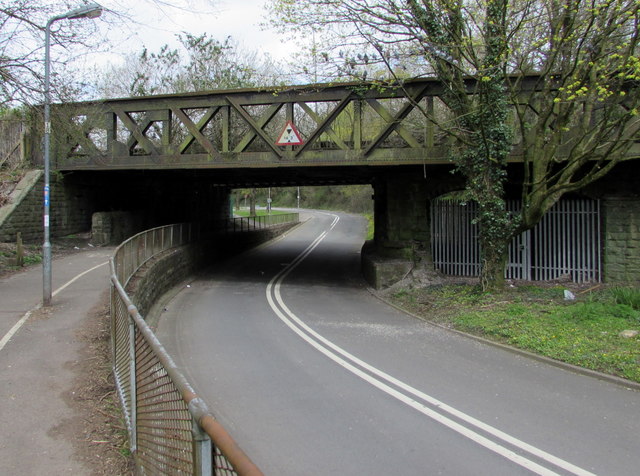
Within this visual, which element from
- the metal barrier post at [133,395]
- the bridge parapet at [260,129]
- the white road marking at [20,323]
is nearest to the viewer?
the metal barrier post at [133,395]

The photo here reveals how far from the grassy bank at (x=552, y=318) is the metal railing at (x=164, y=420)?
284 inches

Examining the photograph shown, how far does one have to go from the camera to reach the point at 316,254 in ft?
104

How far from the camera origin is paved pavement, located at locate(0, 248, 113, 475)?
14.5ft

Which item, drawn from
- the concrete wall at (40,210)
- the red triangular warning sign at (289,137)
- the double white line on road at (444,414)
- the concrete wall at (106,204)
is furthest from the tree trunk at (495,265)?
the concrete wall at (40,210)

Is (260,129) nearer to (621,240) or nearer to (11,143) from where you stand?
(621,240)

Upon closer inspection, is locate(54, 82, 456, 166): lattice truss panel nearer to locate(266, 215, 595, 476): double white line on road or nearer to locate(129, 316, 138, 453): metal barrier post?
locate(266, 215, 595, 476): double white line on road

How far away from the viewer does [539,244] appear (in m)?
16.2

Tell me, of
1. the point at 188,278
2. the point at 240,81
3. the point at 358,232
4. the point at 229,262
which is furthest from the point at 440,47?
the point at 358,232

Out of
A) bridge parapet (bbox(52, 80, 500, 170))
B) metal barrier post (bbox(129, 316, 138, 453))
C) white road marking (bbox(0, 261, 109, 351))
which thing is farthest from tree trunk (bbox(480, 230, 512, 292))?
white road marking (bbox(0, 261, 109, 351))

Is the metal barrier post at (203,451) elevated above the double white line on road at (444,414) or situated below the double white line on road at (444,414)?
above

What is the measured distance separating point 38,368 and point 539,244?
14.7 m

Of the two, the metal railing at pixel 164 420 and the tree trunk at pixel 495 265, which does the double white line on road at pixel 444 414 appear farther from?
the tree trunk at pixel 495 265

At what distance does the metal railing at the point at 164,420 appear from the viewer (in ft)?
7.17

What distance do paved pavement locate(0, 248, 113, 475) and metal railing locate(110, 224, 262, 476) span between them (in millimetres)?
687
